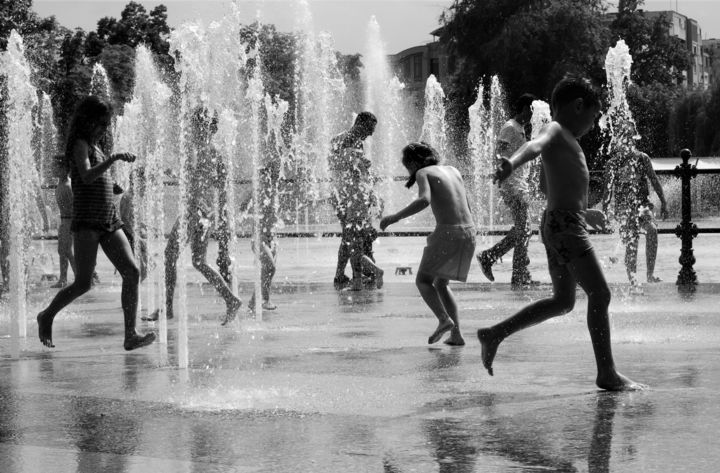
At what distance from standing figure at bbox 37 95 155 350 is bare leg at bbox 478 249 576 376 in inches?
102

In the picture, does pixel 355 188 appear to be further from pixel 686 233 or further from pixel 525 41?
pixel 525 41

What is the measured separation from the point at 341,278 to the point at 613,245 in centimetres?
1018

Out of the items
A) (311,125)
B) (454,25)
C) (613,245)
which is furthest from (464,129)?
(613,245)

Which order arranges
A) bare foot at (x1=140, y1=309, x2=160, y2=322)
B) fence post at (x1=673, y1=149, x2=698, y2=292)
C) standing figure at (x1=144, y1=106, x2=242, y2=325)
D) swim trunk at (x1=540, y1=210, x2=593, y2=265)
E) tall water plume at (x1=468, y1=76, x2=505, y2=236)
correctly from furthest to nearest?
tall water plume at (x1=468, y1=76, x2=505, y2=236) < fence post at (x1=673, y1=149, x2=698, y2=292) < bare foot at (x1=140, y1=309, x2=160, y2=322) < standing figure at (x1=144, y1=106, x2=242, y2=325) < swim trunk at (x1=540, y1=210, x2=593, y2=265)

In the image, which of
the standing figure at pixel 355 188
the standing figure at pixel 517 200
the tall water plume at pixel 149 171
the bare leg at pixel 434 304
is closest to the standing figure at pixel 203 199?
the tall water plume at pixel 149 171

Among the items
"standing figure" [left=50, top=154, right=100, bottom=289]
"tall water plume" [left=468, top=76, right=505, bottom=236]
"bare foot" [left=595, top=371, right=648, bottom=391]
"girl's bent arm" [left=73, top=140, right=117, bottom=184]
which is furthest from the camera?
"tall water plume" [left=468, top=76, right=505, bottom=236]

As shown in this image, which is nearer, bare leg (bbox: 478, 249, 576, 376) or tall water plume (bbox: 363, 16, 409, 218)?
bare leg (bbox: 478, 249, 576, 376)

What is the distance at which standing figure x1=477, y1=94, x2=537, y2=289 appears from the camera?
13.0 metres

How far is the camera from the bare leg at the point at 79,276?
8.45 metres

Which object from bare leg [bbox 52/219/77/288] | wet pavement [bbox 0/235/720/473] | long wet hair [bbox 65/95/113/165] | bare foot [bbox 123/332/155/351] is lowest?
wet pavement [bbox 0/235/720/473]

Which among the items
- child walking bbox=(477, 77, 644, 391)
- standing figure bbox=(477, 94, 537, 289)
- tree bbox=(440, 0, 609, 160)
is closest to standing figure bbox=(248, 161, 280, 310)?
standing figure bbox=(477, 94, 537, 289)

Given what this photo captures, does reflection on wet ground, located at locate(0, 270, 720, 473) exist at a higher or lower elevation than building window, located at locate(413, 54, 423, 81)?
lower

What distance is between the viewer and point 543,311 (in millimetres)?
6734

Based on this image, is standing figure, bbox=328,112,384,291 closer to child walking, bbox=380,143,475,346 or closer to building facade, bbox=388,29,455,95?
child walking, bbox=380,143,475,346
